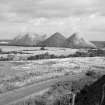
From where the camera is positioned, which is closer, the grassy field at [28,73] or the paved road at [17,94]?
the paved road at [17,94]

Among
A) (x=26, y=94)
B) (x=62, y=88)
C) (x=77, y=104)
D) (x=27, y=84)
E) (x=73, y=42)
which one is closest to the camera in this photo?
(x=77, y=104)

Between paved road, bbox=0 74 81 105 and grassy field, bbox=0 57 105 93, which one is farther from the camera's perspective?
grassy field, bbox=0 57 105 93

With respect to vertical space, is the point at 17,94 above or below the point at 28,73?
above

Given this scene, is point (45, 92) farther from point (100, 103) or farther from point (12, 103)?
point (100, 103)

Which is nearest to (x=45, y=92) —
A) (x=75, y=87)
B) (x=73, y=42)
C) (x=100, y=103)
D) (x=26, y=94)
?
(x=26, y=94)

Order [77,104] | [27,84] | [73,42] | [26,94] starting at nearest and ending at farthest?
[77,104] → [26,94] → [27,84] → [73,42]

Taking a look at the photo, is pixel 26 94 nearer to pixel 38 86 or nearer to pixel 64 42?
pixel 38 86

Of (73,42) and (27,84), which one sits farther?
(73,42)

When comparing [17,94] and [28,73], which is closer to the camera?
[17,94]

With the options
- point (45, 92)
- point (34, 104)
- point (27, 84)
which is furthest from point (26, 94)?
point (27, 84)
